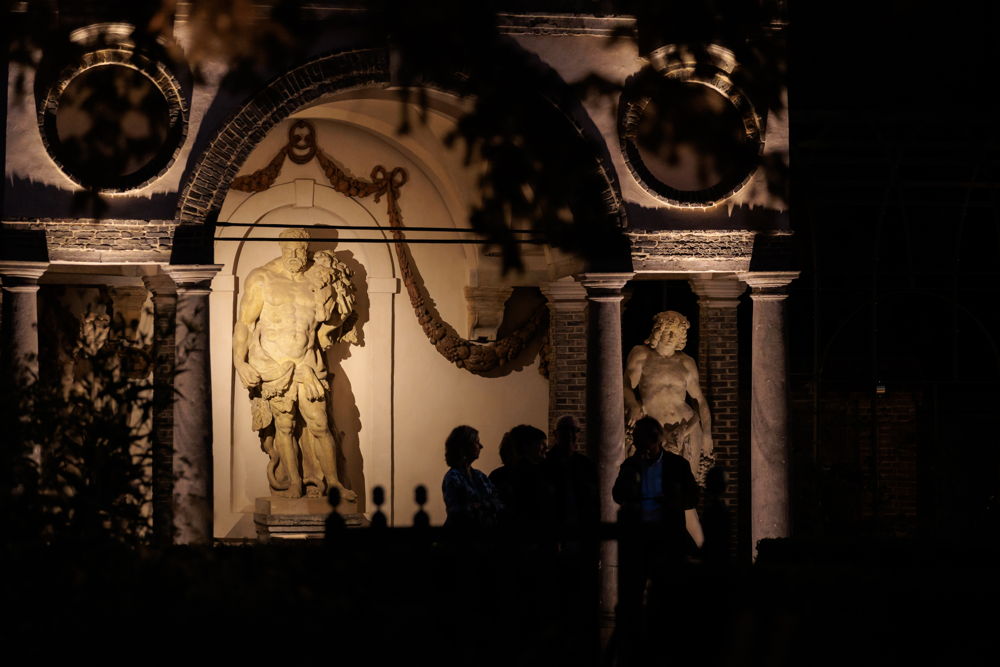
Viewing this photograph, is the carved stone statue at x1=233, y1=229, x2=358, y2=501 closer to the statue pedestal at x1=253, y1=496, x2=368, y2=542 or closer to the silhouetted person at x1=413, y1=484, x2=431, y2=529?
the statue pedestal at x1=253, y1=496, x2=368, y2=542

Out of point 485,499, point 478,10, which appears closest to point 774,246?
point 478,10

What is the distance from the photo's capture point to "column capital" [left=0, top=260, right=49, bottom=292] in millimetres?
11375

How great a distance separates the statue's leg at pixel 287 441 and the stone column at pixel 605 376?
2814 mm

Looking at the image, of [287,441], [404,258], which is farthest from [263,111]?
[287,441]

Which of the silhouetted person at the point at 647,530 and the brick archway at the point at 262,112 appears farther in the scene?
the brick archway at the point at 262,112

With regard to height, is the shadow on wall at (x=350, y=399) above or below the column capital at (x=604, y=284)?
below

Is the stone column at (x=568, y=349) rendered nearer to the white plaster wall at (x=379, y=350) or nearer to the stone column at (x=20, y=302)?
the white plaster wall at (x=379, y=350)

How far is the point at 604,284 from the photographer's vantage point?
12.2m

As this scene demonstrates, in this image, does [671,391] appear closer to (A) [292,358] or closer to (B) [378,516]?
(A) [292,358]

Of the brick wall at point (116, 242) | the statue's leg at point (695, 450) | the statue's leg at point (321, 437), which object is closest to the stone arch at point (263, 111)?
the brick wall at point (116, 242)

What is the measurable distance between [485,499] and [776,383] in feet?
12.6

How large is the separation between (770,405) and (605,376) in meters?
1.36

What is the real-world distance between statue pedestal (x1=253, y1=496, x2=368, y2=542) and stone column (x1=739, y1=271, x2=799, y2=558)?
3.41 m

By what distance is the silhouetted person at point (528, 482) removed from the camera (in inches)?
368
